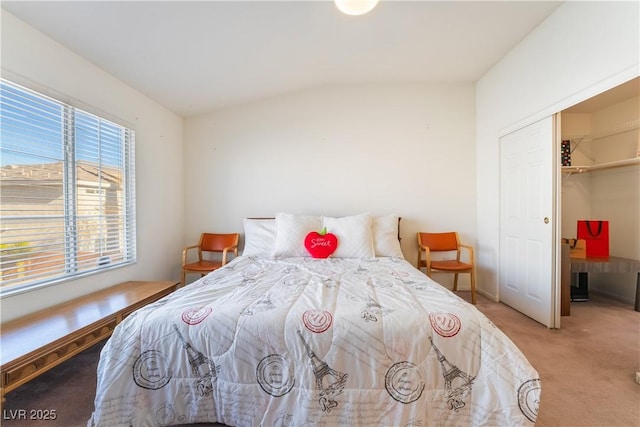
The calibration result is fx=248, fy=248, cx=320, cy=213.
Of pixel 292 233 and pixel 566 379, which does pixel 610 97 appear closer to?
pixel 566 379

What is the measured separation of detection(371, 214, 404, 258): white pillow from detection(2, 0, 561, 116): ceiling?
1.77 m

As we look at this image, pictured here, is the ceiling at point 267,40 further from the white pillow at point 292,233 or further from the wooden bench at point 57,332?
the wooden bench at point 57,332

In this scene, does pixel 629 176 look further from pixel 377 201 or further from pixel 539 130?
pixel 377 201

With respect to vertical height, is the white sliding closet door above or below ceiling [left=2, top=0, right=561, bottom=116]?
below

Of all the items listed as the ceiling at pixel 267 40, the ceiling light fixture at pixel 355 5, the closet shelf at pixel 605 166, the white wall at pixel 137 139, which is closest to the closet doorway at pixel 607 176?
the closet shelf at pixel 605 166

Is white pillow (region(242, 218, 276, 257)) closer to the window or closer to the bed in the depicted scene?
the window

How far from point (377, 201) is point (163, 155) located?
8.88 feet

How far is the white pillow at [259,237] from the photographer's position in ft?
9.27

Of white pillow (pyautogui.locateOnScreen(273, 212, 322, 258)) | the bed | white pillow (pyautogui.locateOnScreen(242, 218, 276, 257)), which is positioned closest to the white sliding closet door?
the bed

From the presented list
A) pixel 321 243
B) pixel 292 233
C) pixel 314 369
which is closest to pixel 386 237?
pixel 321 243

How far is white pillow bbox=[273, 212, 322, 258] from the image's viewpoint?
8.59ft

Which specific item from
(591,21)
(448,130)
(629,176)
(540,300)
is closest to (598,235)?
(629,176)

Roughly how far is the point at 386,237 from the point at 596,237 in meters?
2.34

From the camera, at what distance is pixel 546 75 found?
2203mm
